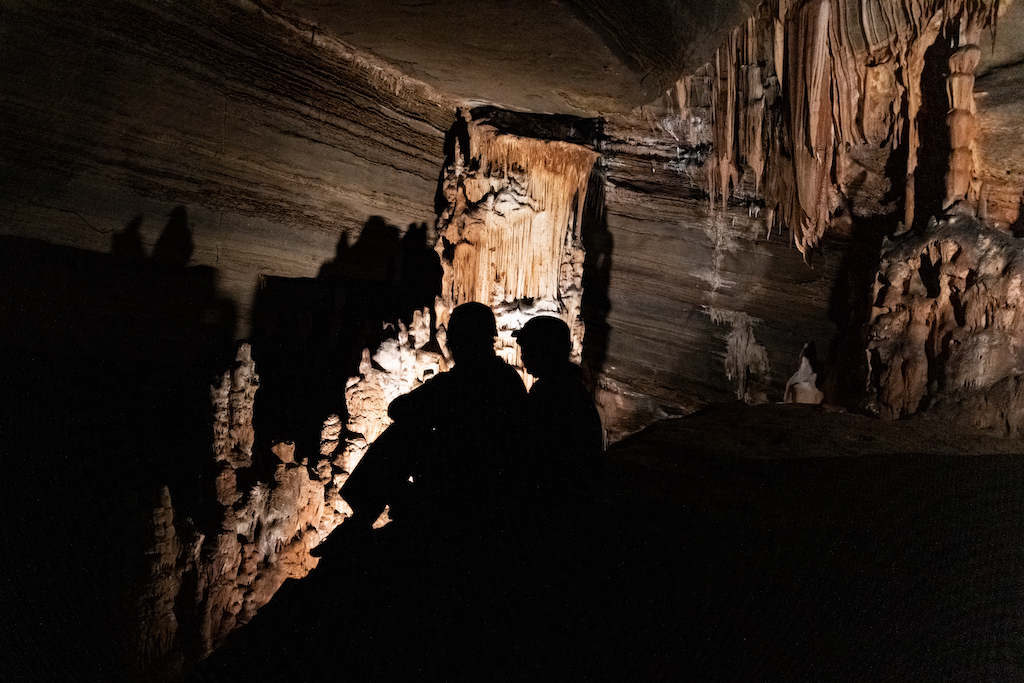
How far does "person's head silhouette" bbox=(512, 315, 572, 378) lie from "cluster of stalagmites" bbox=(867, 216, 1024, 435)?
2.37 meters

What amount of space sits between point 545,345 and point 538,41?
172cm

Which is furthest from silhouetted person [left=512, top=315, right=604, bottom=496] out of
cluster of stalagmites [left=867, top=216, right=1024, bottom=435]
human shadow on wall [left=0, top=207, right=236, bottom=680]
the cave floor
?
cluster of stalagmites [left=867, top=216, right=1024, bottom=435]

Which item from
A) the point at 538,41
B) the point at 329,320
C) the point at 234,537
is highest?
the point at 538,41

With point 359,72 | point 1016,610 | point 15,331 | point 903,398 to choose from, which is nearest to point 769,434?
point 903,398

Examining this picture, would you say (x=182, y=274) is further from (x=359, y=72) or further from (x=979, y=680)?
(x=979, y=680)

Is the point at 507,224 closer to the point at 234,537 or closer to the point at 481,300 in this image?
the point at 481,300

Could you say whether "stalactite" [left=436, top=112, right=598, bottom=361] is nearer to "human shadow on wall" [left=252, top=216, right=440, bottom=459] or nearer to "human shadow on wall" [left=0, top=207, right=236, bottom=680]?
"human shadow on wall" [left=252, top=216, right=440, bottom=459]

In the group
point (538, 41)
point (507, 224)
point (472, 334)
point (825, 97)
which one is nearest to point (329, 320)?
point (507, 224)

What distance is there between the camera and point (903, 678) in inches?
115

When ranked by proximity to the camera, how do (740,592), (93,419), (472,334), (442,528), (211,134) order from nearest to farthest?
1. (442,528)
2. (740,592)
3. (93,419)
4. (472,334)
5. (211,134)

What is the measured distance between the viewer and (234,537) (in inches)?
145

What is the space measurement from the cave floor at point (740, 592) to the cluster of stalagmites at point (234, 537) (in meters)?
0.15

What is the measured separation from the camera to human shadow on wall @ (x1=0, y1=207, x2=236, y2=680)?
118 inches

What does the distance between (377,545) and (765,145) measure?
402cm
